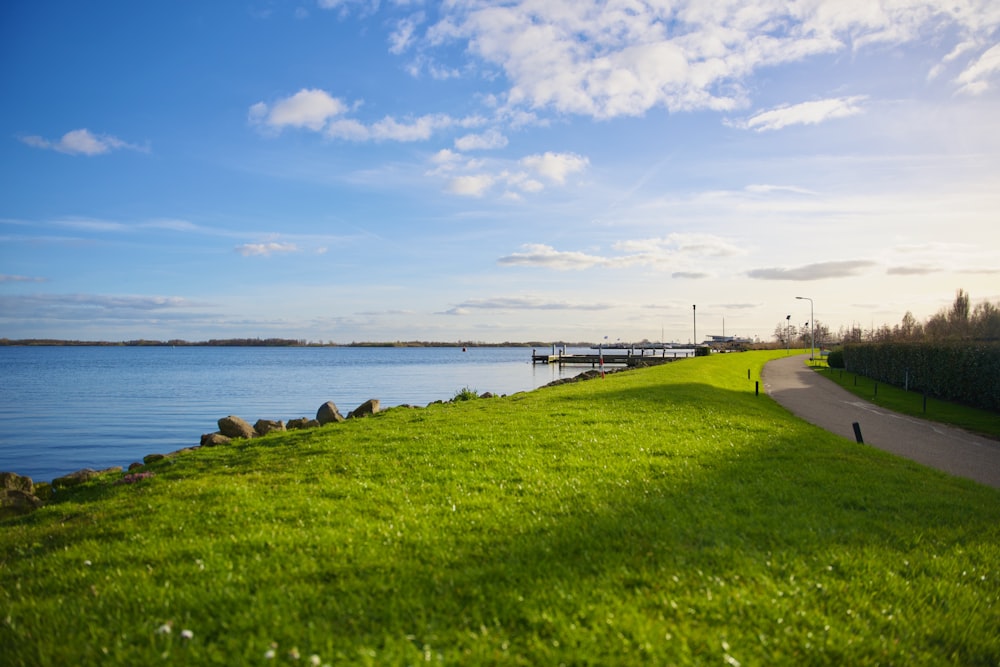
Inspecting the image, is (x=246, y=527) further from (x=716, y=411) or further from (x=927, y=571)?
(x=716, y=411)

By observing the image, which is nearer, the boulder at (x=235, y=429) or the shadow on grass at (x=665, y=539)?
the shadow on grass at (x=665, y=539)

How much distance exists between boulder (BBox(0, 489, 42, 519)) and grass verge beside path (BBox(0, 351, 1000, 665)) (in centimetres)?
164

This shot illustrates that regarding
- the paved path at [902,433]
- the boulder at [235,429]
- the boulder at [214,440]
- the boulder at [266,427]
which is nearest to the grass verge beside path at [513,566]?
the paved path at [902,433]

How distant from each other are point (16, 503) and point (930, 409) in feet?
114

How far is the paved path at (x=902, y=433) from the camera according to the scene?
51.4ft

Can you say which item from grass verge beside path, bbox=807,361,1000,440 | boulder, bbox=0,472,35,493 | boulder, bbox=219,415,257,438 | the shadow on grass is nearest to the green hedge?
grass verge beside path, bbox=807,361,1000,440

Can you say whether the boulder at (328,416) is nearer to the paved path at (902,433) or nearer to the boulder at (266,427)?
the boulder at (266,427)

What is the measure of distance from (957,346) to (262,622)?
35.8 metres

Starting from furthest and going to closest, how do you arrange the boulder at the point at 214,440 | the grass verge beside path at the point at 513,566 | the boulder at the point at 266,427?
the boulder at the point at 266,427 → the boulder at the point at 214,440 → the grass verge beside path at the point at 513,566

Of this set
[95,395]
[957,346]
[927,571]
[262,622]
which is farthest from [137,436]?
[957,346]

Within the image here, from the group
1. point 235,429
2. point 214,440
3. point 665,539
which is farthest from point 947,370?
point 214,440

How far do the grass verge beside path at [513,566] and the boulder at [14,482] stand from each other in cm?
471

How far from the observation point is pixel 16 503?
11.9 meters

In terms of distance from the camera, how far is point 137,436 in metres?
28.8
